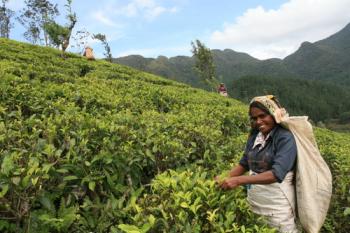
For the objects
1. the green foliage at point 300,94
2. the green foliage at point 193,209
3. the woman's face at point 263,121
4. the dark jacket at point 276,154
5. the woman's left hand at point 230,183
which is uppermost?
the green foliage at point 300,94

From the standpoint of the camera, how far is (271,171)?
3885mm

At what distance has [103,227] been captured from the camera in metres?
3.73

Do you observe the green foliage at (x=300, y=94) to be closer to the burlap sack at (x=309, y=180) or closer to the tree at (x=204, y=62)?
the tree at (x=204, y=62)

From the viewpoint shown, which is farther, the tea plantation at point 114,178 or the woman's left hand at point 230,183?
the woman's left hand at point 230,183

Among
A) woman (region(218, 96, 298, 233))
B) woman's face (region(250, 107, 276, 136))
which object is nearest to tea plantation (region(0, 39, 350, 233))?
woman (region(218, 96, 298, 233))

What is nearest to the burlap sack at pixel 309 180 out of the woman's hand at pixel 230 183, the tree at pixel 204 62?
the woman's hand at pixel 230 183

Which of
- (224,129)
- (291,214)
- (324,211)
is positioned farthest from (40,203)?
(224,129)

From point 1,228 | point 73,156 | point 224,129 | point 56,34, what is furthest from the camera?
point 56,34

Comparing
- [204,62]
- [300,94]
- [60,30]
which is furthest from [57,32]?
[300,94]

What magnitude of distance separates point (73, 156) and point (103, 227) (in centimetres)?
104

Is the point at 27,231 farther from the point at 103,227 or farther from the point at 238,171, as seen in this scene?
the point at 238,171

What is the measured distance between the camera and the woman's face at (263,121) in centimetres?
421

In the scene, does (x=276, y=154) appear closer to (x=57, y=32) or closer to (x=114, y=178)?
(x=114, y=178)

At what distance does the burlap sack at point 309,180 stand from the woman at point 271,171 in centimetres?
9
